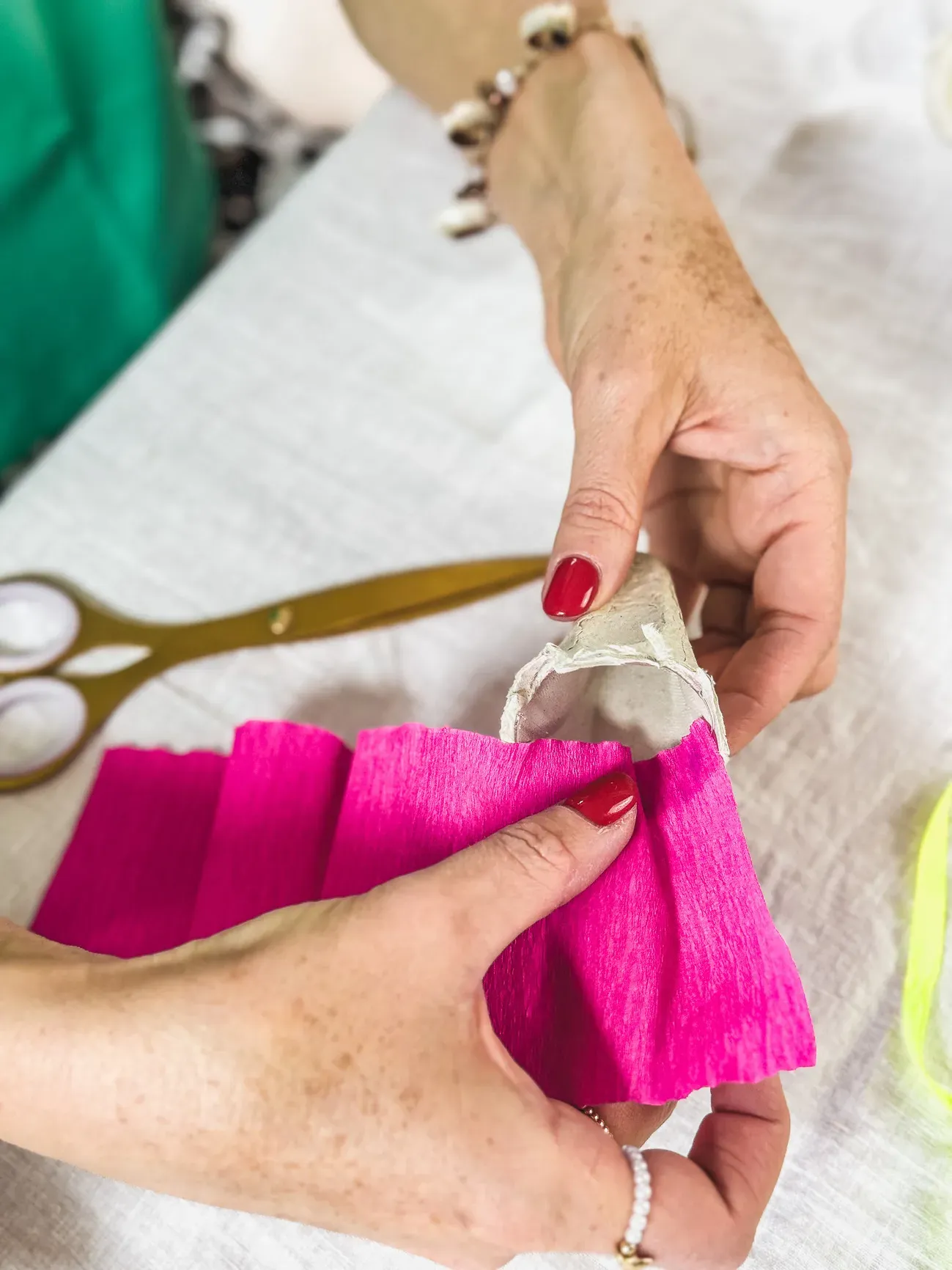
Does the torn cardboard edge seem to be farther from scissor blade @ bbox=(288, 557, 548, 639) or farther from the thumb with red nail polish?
scissor blade @ bbox=(288, 557, 548, 639)

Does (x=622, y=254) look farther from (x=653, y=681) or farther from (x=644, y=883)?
(x=644, y=883)

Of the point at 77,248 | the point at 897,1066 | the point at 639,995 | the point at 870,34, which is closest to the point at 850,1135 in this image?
the point at 897,1066

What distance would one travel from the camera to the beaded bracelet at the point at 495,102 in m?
0.67

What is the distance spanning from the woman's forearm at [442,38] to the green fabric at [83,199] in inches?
8.2

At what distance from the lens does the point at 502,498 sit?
2.31ft

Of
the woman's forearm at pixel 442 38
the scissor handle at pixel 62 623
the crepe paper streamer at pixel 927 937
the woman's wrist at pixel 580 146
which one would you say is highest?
the woman's forearm at pixel 442 38

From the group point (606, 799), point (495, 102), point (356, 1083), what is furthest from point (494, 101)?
point (356, 1083)

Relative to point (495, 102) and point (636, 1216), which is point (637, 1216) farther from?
point (495, 102)

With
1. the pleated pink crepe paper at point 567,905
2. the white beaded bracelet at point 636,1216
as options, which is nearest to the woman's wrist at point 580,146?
the pleated pink crepe paper at point 567,905

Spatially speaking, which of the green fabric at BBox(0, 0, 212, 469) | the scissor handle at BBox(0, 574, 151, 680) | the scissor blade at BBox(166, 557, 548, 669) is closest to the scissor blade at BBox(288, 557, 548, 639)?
the scissor blade at BBox(166, 557, 548, 669)

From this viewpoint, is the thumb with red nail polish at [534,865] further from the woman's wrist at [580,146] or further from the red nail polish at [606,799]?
the woman's wrist at [580,146]

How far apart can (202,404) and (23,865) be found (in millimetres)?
369

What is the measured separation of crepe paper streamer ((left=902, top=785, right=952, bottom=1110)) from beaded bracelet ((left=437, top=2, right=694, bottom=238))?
0.53 metres

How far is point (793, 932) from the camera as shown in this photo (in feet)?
1.77
